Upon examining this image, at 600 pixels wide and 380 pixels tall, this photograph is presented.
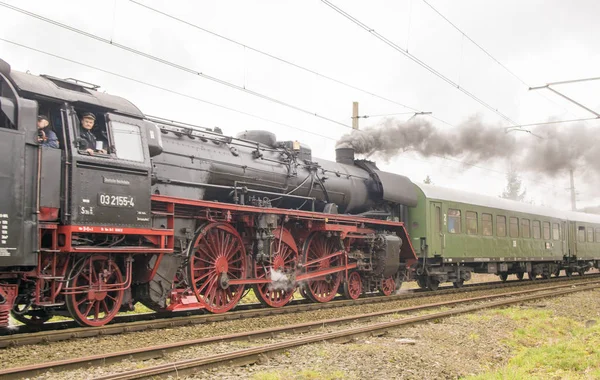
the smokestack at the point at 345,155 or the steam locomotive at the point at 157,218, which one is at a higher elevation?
the smokestack at the point at 345,155

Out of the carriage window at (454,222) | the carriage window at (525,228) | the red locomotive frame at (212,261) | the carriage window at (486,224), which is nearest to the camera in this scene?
the red locomotive frame at (212,261)

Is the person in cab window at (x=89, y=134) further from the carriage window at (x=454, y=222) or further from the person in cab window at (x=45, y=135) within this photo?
the carriage window at (x=454, y=222)

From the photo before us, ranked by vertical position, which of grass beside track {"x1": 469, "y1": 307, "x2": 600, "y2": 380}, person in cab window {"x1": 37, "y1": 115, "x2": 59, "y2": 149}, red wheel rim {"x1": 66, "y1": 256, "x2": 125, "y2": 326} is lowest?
grass beside track {"x1": 469, "y1": 307, "x2": 600, "y2": 380}

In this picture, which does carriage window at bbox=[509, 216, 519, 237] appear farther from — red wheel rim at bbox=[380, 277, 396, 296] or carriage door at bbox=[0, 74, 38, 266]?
carriage door at bbox=[0, 74, 38, 266]

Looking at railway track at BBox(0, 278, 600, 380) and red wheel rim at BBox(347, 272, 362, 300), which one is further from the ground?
red wheel rim at BBox(347, 272, 362, 300)

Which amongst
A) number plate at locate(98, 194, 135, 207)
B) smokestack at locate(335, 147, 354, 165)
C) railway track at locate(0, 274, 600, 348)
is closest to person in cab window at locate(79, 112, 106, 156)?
number plate at locate(98, 194, 135, 207)

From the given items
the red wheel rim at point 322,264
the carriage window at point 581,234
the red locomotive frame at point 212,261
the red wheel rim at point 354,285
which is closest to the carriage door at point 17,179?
the red locomotive frame at point 212,261

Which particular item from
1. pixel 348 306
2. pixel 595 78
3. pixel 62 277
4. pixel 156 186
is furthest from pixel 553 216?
pixel 62 277

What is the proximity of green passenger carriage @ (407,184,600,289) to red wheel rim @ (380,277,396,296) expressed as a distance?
1.46m

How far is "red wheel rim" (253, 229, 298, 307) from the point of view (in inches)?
460

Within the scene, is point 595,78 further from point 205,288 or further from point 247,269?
point 205,288

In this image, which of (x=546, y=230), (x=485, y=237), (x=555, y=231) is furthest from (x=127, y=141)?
(x=555, y=231)

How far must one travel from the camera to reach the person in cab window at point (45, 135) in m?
7.55

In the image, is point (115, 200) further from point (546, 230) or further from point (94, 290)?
point (546, 230)
